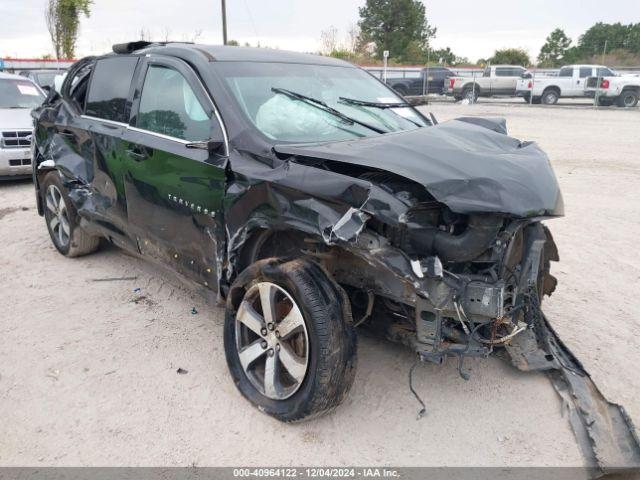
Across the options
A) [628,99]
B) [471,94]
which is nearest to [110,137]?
[628,99]

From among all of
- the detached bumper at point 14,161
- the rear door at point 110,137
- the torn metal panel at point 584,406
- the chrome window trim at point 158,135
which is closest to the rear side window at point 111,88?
the rear door at point 110,137

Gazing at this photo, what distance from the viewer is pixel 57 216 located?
18.0 ft

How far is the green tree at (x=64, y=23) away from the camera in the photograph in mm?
40406

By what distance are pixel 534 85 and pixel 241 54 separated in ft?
83.0

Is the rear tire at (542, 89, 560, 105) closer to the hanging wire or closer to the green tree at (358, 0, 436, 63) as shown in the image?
the hanging wire

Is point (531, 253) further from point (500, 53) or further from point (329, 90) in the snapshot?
point (500, 53)

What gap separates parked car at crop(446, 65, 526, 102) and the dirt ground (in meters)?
24.6

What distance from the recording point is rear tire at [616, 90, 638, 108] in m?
23.7

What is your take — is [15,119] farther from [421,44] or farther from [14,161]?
[421,44]

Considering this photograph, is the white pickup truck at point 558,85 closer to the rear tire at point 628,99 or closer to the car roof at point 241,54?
the rear tire at point 628,99

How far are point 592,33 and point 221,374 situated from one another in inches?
2834

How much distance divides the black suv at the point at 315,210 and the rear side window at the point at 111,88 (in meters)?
0.03

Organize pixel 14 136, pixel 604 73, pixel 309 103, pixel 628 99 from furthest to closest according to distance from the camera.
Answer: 1. pixel 604 73
2. pixel 628 99
3. pixel 14 136
4. pixel 309 103

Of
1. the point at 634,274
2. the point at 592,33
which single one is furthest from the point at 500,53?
the point at 634,274
